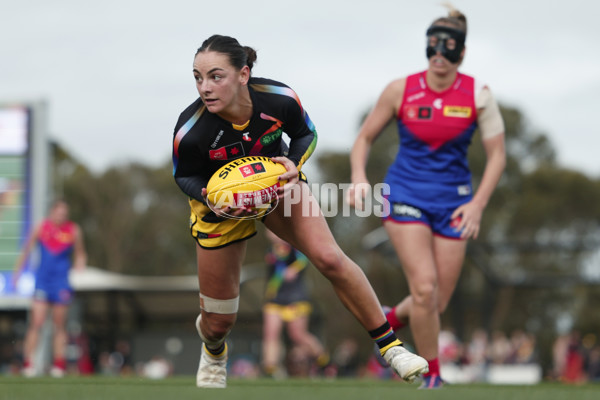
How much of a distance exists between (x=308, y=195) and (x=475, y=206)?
5.72 feet

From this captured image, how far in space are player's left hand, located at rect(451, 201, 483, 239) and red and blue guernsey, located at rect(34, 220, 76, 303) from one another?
7.53 m

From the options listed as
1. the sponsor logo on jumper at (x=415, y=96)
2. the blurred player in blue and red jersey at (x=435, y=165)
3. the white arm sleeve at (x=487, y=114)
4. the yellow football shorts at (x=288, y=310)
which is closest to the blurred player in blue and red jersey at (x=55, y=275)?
the yellow football shorts at (x=288, y=310)

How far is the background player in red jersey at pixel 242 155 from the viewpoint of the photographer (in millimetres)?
5543

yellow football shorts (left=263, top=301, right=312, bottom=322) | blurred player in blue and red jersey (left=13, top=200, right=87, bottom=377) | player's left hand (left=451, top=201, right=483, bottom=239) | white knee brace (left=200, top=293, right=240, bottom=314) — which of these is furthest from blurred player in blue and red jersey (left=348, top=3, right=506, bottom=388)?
blurred player in blue and red jersey (left=13, top=200, right=87, bottom=377)

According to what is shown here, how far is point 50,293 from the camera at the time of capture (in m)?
13.1

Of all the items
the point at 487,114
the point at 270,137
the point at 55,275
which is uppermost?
the point at 487,114

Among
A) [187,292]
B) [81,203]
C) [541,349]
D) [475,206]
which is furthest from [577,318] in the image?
[475,206]

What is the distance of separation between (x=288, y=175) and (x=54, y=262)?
27.8 ft

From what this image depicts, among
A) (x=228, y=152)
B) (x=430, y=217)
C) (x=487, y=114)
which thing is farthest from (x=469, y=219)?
(x=228, y=152)

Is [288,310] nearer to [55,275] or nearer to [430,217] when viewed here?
[55,275]

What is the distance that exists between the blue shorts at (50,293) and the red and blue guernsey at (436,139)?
7.15 m

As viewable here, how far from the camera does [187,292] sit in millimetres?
32125

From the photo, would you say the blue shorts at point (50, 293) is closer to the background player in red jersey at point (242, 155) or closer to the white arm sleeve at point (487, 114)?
the background player in red jersey at point (242, 155)

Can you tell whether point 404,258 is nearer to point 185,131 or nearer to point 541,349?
point 185,131
